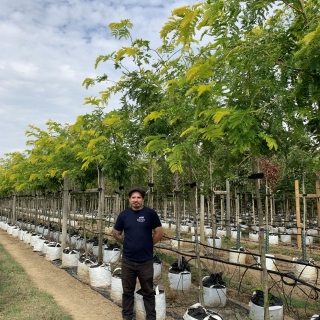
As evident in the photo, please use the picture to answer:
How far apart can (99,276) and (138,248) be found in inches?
114

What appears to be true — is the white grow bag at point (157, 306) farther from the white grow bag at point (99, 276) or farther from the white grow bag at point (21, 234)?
the white grow bag at point (21, 234)

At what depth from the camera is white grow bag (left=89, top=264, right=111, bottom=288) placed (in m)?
6.67

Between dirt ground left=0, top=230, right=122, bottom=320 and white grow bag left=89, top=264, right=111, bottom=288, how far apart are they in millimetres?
166

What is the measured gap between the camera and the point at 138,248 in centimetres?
427

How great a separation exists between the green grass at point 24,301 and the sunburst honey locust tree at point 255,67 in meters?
4.21

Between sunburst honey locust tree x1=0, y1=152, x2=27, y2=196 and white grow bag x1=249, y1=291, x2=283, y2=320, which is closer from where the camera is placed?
white grow bag x1=249, y1=291, x2=283, y2=320

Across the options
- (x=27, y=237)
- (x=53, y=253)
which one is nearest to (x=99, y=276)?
(x=53, y=253)

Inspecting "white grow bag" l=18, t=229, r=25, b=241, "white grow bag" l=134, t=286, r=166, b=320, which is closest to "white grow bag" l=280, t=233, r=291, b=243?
"white grow bag" l=134, t=286, r=166, b=320

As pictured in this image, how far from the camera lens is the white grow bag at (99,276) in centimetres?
667

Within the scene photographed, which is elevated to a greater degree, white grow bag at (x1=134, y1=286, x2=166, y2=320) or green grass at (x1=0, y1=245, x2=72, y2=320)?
white grow bag at (x1=134, y1=286, x2=166, y2=320)

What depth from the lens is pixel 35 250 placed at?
11680mm

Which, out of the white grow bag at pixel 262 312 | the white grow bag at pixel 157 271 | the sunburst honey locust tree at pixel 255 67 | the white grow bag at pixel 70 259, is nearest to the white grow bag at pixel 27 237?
the white grow bag at pixel 70 259

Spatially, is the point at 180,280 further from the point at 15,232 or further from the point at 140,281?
the point at 15,232

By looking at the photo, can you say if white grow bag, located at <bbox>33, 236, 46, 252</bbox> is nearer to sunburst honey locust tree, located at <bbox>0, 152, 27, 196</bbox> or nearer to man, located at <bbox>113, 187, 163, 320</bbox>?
sunburst honey locust tree, located at <bbox>0, 152, 27, 196</bbox>
